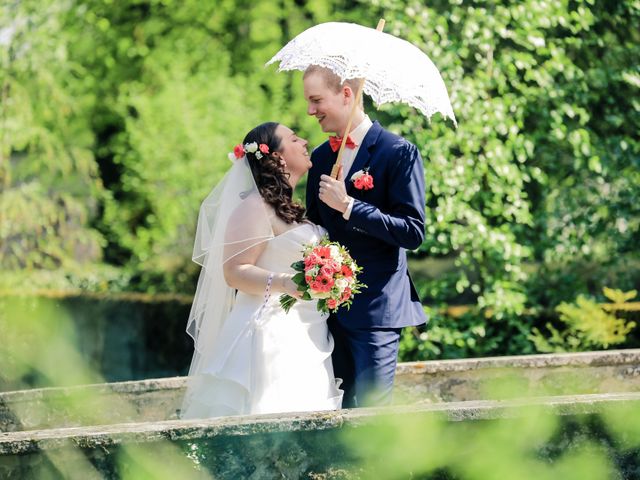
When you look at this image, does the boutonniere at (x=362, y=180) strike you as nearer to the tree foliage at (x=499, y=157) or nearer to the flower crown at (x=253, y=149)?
the flower crown at (x=253, y=149)

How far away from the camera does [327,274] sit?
12.7 ft

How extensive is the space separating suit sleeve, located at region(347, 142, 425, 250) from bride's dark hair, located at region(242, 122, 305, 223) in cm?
38

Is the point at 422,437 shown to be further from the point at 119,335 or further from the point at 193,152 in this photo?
the point at 193,152

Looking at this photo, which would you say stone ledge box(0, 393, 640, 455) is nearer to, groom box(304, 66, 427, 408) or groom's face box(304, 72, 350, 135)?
groom box(304, 66, 427, 408)

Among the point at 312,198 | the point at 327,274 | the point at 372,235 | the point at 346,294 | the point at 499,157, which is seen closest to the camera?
the point at 327,274

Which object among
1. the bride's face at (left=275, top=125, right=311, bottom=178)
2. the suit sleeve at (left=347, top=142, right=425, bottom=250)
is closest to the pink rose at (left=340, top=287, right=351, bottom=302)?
the suit sleeve at (left=347, top=142, right=425, bottom=250)

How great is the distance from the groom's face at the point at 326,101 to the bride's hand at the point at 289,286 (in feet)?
2.13

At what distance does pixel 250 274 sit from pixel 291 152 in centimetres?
55

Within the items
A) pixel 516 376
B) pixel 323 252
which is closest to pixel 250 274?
pixel 323 252

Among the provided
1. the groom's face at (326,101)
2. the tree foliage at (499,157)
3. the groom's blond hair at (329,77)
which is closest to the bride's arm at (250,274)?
the groom's face at (326,101)

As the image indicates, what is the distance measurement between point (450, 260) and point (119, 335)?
3800 millimetres

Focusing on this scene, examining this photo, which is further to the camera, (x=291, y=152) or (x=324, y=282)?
(x=291, y=152)

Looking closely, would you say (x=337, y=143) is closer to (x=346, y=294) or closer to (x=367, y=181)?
(x=367, y=181)

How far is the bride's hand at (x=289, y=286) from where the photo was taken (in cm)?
410
